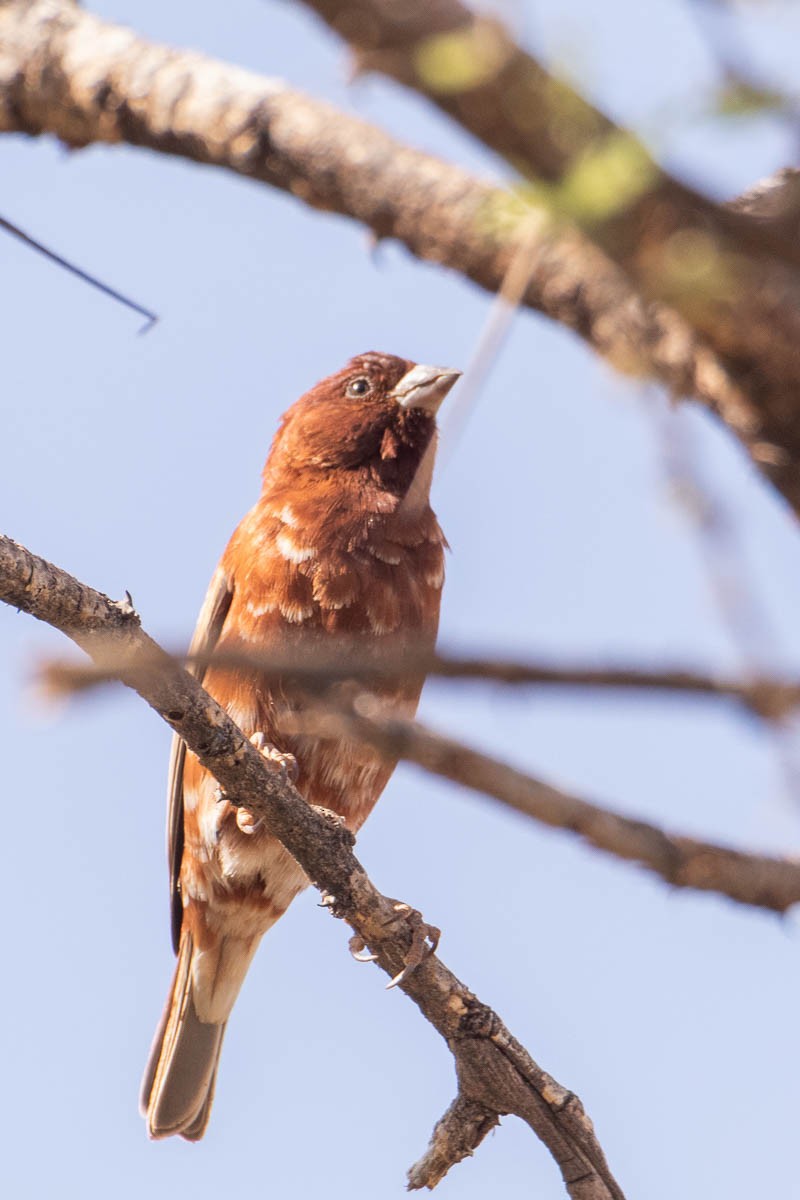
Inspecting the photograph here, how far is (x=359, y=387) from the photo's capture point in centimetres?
604

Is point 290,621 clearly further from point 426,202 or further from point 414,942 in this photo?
point 426,202

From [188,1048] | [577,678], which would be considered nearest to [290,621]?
[188,1048]

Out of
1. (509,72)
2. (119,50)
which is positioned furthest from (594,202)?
(119,50)

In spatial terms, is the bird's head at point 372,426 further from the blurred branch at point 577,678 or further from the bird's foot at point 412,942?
the blurred branch at point 577,678

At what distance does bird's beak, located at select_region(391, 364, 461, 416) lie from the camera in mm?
5824

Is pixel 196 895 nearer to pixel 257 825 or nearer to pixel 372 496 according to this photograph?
pixel 257 825

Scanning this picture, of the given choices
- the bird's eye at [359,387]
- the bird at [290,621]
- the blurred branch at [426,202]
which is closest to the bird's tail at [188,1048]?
the bird at [290,621]

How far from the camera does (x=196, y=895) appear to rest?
5746mm

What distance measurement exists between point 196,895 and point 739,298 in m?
4.64

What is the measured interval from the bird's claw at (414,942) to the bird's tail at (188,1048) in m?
1.55

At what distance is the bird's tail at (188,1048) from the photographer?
6113mm

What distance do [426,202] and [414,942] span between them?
296cm

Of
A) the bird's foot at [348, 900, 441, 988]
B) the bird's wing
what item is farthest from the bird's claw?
the bird's wing

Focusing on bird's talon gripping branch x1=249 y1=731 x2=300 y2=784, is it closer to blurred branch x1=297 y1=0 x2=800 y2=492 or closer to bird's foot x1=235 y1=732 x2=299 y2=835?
bird's foot x1=235 y1=732 x2=299 y2=835
